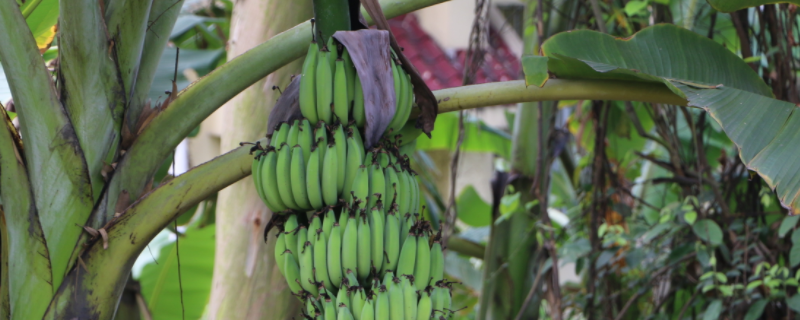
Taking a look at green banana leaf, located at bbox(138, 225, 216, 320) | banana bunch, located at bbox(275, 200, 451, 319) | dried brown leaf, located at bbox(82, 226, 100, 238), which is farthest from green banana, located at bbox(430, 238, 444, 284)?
green banana leaf, located at bbox(138, 225, 216, 320)

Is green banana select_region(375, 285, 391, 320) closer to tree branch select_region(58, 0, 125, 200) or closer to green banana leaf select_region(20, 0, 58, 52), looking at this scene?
tree branch select_region(58, 0, 125, 200)

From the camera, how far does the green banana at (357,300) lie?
2.56 feet

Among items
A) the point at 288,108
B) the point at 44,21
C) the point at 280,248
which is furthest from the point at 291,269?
the point at 44,21

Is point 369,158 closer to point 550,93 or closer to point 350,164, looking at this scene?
point 350,164

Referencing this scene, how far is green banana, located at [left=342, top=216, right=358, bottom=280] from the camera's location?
31.7 inches

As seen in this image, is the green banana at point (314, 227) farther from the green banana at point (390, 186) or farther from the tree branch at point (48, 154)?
the tree branch at point (48, 154)

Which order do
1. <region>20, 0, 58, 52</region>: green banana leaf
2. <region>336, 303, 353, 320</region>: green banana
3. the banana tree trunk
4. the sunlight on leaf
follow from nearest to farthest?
<region>336, 303, 353, 320</region>: green banana < the sunlight on leaf < the banana tree trunk < <region>20, 0, 58, 52</region>: green banana leaf

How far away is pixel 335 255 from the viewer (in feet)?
2.65

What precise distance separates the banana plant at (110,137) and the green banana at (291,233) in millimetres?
122

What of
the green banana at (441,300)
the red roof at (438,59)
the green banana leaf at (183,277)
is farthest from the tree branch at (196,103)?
the red roof at (438,59)

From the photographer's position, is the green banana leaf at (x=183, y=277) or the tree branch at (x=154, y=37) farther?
the green banana leaf at (x=183, y=277)

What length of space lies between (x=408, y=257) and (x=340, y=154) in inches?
6.6

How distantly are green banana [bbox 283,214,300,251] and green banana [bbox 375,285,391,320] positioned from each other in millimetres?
161

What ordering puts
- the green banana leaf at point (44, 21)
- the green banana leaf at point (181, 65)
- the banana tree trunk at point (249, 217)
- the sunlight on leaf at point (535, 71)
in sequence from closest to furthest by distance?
the sunlight on leaf at point (535, 71) → the banana tree trunk at point (249, 217) → the green banana leaf at point (44, 21) → the green banana leaf at point (181, 65)
